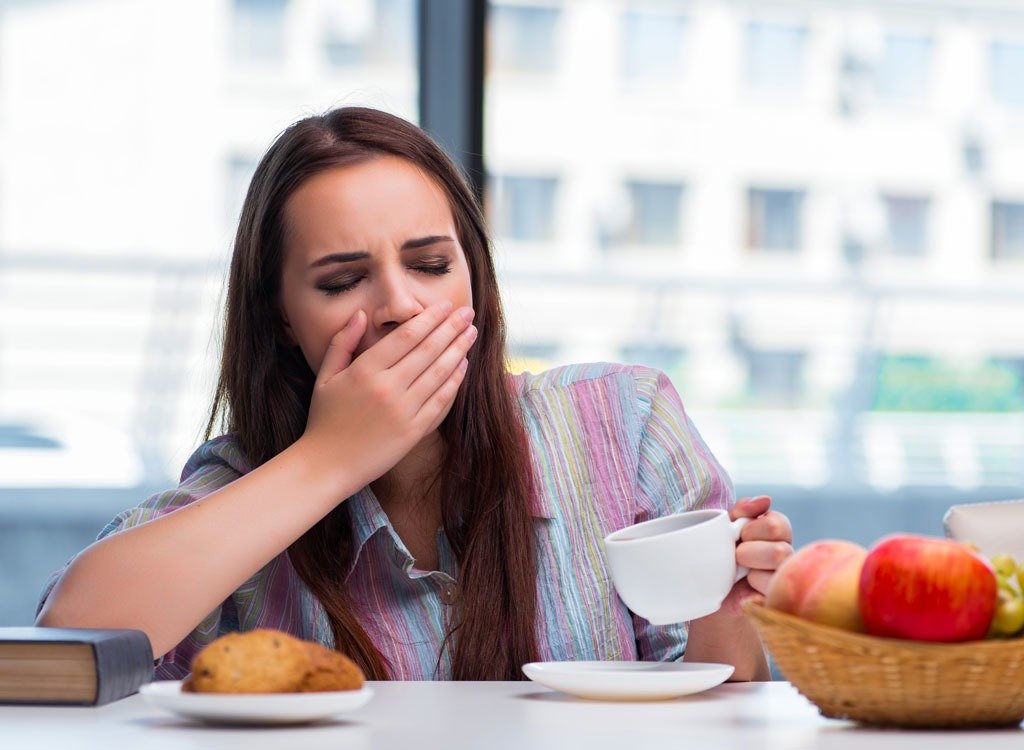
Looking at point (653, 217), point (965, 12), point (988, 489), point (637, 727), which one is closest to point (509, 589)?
point (637, 727)

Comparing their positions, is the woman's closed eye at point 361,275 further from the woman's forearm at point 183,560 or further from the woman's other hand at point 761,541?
the woman's other hand at point 761,541

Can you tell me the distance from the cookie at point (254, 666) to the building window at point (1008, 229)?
364 inches

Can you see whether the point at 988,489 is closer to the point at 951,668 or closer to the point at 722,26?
the point at 722,26

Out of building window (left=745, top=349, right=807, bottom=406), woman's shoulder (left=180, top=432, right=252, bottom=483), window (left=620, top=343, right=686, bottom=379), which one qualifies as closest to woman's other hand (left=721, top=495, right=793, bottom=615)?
woman's shoulder (left=180, top=432, right=252, bottom=483)

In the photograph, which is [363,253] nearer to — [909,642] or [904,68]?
[909,642]

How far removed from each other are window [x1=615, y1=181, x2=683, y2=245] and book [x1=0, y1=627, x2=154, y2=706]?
8453mm

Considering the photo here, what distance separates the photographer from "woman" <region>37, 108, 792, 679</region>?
1150 mm

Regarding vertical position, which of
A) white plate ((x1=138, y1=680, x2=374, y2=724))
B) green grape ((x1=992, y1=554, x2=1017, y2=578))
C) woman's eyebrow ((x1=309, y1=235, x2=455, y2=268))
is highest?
woman's eyebrow ((x1=309, y1=235, x2=455, y2=268))

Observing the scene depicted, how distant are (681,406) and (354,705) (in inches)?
32.0

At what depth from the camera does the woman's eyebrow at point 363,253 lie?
1319 millimetres

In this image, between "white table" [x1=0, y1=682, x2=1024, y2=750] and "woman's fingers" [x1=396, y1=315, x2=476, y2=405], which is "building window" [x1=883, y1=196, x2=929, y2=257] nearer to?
"woman's fingers" [x1=396, y1=315, x2=476, y2=405]

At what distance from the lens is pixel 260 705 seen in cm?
74

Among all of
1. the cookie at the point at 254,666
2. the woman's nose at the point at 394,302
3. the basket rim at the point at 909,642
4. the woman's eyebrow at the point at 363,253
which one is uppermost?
the woman's eyebrow at the point at 363,253

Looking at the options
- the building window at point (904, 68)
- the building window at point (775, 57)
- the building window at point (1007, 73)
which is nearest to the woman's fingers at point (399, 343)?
the building window at point (775, 57)
